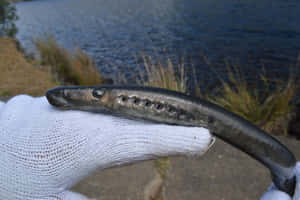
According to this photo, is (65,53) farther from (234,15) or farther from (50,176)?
(234,15)

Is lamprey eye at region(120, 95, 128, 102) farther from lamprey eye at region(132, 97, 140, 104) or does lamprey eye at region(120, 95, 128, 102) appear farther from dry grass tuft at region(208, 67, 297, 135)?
dry grass tuft at region(208, 67, 297, 135)

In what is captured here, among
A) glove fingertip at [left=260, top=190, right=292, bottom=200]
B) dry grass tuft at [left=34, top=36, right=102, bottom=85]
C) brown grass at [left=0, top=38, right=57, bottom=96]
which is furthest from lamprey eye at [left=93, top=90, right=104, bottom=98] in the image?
dry grass tuft at [left=34, top=36, right=102, bottom=85]

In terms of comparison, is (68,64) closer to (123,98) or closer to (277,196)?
(123,98)

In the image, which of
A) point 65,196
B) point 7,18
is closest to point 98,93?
point 65,196

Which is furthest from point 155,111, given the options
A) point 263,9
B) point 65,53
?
point 263,9

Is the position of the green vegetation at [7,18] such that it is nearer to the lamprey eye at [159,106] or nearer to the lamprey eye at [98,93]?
→ the lamprey eye at [98,93]

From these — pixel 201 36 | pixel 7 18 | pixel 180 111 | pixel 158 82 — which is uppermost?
pixel 180 111
